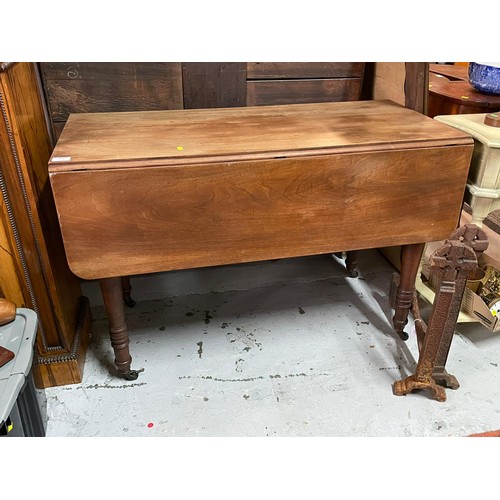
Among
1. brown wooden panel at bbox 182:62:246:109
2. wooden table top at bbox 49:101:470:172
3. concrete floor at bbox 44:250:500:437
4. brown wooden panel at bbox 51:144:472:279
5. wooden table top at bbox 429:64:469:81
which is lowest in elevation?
concrete floor at bbox 44:250:500:437

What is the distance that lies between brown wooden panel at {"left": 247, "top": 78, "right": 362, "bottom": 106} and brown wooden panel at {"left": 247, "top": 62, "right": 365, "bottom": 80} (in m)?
0.02

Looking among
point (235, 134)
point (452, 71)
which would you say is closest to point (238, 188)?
point (235, 134)

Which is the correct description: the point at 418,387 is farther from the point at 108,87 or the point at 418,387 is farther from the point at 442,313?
the point at 108,87

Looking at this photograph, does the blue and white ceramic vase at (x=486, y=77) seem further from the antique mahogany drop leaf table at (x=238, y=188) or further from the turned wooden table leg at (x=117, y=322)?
the turned wooden table leg at (x=117, y=322)

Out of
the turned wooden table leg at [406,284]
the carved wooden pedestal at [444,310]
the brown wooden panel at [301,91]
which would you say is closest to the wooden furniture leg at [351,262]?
the turned wooden table leg at [406,284]

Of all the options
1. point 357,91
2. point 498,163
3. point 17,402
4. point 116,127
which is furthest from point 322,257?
point 17,402

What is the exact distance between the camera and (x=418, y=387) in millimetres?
1630

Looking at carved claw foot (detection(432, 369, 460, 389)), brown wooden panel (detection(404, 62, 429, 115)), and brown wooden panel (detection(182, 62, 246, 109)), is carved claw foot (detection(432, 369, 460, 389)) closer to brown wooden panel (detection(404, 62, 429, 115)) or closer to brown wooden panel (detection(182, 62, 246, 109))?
brown wooden panel (detection(404, 62, 429, 115))

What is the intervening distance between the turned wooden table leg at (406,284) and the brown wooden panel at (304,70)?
75cm

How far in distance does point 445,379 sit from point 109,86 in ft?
5.15

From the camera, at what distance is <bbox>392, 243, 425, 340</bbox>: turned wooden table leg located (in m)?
1.77

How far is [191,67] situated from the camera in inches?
71.4

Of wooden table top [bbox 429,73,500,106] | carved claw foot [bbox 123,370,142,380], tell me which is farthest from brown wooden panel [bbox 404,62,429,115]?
carved claw foot [bbox 123,370,142,380]

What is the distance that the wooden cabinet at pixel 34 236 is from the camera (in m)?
1.35
